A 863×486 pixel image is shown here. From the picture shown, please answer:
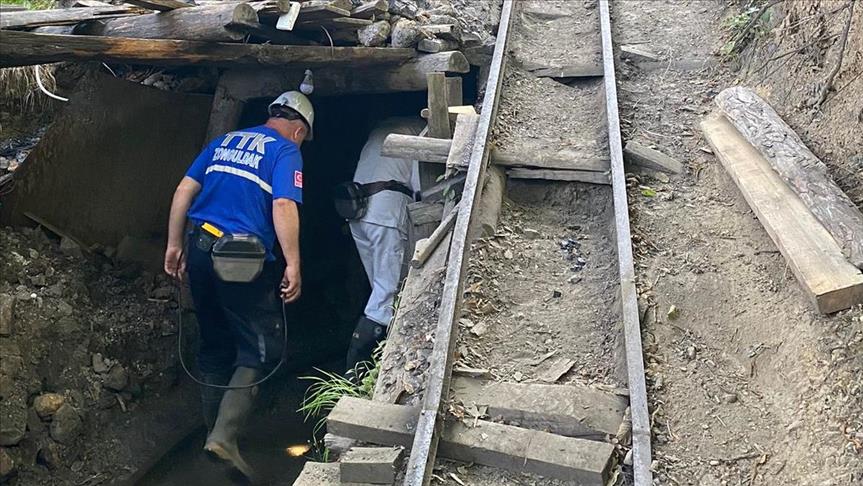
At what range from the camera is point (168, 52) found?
5.12 m

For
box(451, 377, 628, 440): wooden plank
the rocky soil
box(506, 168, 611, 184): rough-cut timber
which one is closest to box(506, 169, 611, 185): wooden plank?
box(506, 168, 611, 184): rough-cut timber

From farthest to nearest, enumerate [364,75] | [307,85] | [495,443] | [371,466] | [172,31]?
[364,75], [307,85], [172,31], [495,443], [371,466]

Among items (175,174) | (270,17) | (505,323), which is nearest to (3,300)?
(175,174)

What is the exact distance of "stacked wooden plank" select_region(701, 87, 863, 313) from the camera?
3.83 metres

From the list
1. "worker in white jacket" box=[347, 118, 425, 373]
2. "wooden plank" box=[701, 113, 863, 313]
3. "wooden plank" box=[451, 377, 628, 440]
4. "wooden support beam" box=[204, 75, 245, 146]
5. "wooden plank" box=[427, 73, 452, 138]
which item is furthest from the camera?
"wooden support beam" box=[204, 75, 245, 146]

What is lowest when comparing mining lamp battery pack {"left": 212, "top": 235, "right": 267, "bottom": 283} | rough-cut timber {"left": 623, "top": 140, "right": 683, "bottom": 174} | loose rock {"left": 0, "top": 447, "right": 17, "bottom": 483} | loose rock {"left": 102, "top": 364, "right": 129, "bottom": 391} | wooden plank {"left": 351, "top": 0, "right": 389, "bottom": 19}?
loose rock {"left": 102, "top": 364, "right": 129, "bottom": 391}

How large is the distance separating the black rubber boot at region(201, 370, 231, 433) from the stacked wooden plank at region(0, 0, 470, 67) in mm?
2368

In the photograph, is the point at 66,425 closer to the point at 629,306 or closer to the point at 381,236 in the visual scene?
the point at 381,236

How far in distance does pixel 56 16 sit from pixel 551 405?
13.0 feet

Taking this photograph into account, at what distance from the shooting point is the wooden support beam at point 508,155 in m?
5.51

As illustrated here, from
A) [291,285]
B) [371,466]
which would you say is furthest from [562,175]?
[371,466]

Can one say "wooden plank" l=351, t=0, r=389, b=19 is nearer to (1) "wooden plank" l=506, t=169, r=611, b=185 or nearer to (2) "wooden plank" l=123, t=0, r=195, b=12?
(2) "wooden plank" l=123, t=0, r=195, b=12

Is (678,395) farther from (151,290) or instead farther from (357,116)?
(357,116)

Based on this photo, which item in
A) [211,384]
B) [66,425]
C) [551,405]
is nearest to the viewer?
[551,405]
